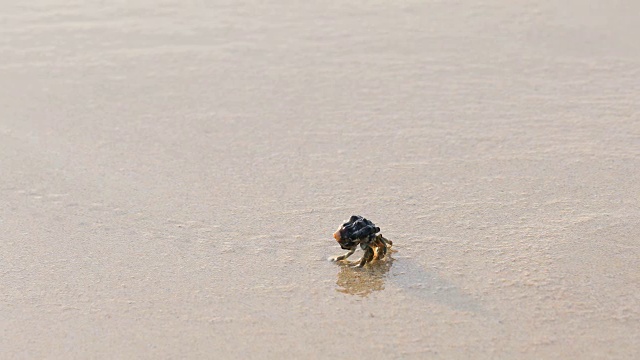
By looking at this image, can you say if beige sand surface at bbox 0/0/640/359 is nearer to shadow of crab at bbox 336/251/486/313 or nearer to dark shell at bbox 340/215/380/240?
shadow of crab at bbox 336/251/486/313

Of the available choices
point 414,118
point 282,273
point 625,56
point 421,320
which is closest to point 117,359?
point 282,273

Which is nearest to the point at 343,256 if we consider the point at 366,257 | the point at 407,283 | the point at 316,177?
the point at 366,257

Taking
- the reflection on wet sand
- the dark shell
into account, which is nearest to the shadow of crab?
the reflection on wet sand

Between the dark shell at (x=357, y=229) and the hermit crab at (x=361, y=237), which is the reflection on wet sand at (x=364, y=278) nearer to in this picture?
the hermit crab at (x=361, y=237)

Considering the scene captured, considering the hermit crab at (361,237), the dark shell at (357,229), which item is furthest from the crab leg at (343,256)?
the dark shell at (357,229)

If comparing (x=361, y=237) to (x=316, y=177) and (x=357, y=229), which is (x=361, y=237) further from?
(x=316, y=177)

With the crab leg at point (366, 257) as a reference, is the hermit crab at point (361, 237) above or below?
above

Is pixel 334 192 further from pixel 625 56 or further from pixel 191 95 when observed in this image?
pixel 625 56
